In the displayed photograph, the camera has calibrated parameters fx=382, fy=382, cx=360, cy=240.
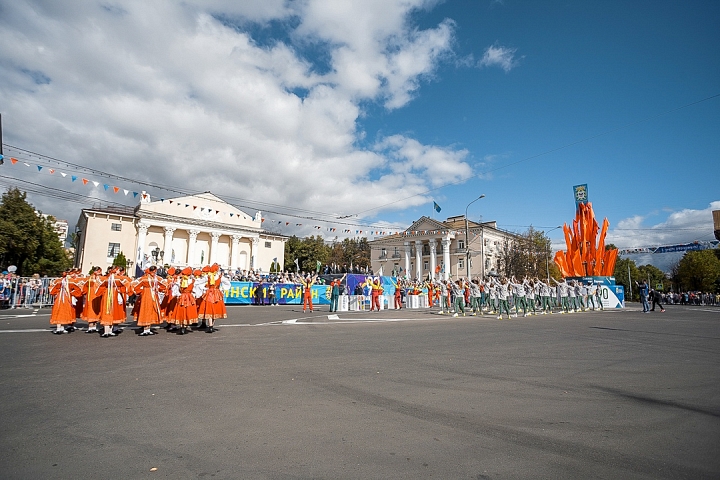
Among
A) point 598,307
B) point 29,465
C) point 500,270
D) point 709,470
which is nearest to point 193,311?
point 29,465

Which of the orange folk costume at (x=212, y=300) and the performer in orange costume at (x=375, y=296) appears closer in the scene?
the orange folk costume at (x=212, y=300)

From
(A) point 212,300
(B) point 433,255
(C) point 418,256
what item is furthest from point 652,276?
(A) point 212,300

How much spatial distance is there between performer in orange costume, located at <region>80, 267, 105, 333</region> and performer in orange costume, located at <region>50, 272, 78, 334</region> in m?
0.34

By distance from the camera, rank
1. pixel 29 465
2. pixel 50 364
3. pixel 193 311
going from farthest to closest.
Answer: pixel 193 311 → pixel 50 364 → pixel 29 465

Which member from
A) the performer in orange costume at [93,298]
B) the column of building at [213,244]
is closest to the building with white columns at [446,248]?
the column of building at [213,244]

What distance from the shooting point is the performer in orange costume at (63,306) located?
439 inches

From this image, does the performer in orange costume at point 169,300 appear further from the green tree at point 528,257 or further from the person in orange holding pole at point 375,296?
the green tree at point 528,257

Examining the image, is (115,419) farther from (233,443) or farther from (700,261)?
(700,261)

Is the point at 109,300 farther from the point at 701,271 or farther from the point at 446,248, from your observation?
the point at 701,271

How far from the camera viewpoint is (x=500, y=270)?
64.8 metres

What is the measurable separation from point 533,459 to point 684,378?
16.0ft

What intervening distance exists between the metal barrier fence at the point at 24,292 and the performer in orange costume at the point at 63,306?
47.6 ft

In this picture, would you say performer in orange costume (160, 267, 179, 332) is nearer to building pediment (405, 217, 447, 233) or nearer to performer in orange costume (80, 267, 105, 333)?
performer in orange costume (80, 267, 105, 333)

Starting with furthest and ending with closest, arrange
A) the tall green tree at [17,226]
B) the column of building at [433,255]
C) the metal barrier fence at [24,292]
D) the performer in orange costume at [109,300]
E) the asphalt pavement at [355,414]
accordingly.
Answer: the column of building at [433,255] → the tall green tree at [17,226] → the metal barrier fence at [24,292] → the performer in orange costume at [109,300] → the asphalt pavement at [355,414]
